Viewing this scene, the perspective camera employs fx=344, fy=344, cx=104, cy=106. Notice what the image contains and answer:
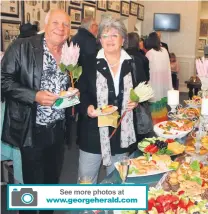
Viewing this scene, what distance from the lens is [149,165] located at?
1778 mm

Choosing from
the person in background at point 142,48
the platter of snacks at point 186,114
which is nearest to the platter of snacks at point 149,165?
the platter of snacks at point 186,114

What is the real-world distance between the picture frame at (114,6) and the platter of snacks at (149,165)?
524 centimetres

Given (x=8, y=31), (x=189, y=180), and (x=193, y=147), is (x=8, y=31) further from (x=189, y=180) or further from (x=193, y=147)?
(x=189, y=180)

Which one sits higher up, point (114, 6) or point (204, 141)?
point (114, 6)

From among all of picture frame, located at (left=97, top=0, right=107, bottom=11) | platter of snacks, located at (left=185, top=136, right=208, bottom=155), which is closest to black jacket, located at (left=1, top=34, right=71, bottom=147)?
platter of snacks, located at (left=185, top=136, right=208, bottom=155)

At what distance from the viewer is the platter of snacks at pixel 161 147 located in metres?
1.93

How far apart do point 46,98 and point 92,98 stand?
34cm

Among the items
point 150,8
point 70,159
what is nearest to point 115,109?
point 70,159

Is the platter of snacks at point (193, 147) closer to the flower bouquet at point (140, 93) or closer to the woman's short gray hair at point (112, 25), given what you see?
the flower bouquet at point (140, 93)

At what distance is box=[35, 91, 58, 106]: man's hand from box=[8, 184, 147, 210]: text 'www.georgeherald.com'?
59cm

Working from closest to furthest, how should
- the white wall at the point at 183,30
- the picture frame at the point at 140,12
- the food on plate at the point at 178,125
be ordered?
the food on plate at the point at 178,125, the picture frame at the point at 140,12, the white wall at the point at 183,30

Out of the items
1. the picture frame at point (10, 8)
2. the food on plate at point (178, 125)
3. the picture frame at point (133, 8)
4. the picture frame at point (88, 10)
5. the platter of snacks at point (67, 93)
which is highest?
the picture frame at point (133, 8)

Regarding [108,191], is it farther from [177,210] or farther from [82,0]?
[82,0]

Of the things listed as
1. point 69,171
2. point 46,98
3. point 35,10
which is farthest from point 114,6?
point 46,98
